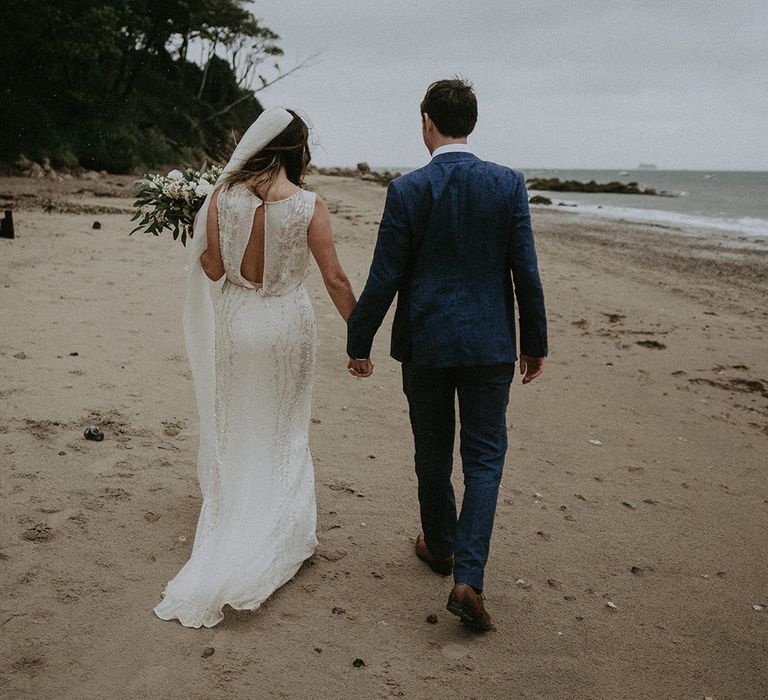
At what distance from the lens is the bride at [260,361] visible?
3135 mm

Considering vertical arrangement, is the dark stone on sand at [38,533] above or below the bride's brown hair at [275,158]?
below

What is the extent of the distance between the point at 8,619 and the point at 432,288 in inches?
80.2

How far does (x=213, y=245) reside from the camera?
329cm

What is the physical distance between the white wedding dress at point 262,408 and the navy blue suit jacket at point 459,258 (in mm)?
497

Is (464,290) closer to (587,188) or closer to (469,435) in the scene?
(469,435)

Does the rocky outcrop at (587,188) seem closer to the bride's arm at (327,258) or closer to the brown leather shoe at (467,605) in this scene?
the bride's arm at (327,258)

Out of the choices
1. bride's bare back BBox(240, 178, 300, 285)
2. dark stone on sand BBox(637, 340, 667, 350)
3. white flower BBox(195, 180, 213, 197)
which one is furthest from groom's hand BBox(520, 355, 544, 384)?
dark stone on sand BBox(637, 340, 667, 350)

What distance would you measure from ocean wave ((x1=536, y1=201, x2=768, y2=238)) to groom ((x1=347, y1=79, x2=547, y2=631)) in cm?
2194

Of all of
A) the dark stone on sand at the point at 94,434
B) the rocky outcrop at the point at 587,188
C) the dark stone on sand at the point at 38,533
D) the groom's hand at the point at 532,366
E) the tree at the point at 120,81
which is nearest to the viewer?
the groom's hand at the point at 532,366

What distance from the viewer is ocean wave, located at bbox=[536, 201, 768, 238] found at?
24355 mm

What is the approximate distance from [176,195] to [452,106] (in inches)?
56.4

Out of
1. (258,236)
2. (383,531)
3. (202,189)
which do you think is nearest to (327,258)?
(258,236)

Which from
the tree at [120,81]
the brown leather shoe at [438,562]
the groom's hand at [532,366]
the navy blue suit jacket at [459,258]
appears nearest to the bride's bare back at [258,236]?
the navy blue suit jacket at [459,258]

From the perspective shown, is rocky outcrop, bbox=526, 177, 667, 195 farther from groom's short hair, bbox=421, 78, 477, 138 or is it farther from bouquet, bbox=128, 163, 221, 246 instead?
groom's short hair, bbox=421, 78, 477, 138
